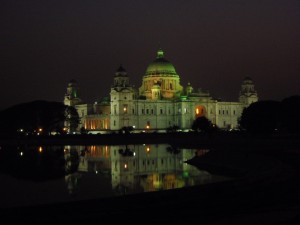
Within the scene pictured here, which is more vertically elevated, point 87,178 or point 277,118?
point 277,118

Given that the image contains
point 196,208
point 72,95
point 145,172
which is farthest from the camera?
point 72,95

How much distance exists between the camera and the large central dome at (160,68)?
412ft

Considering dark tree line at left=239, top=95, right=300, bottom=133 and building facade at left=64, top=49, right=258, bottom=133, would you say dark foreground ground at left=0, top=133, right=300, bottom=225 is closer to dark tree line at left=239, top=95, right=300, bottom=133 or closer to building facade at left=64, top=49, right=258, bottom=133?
dark tree line at left=239, top=95, right=300, bottom=133

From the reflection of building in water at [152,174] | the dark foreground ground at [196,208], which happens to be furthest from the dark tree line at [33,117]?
the dark foreground ground at [196,208]

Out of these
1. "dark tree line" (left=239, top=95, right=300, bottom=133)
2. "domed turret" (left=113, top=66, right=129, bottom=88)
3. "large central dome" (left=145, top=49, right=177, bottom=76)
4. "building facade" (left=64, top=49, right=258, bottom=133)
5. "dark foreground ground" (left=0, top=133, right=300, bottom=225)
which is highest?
"large central dome" (left=145, top=49, right=177, bottom=76)

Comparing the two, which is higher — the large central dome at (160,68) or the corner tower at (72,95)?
the large central dome at (160,68)

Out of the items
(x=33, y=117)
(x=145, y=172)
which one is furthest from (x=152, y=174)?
(x=33, y=117)

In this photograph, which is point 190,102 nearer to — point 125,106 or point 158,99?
point 158,99

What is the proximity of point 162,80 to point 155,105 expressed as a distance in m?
8.95

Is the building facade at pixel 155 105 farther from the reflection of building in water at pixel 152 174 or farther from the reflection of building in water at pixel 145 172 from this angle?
the reflection of building in water at pixel 152 174

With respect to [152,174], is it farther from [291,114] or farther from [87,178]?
[291,114]

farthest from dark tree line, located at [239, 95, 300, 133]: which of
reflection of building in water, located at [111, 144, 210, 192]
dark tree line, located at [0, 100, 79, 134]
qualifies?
dark tree line, located at [0, 100, 79, 134]

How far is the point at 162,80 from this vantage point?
125 m

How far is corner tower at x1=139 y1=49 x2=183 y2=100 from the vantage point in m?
124
